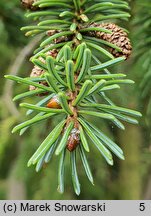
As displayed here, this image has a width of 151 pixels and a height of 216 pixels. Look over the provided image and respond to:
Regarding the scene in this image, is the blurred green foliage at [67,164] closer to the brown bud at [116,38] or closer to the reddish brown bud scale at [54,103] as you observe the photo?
the brown bud at [116,38]

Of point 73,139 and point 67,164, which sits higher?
point 73,139

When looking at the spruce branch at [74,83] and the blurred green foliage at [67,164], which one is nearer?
the spruce branch at [74,83]

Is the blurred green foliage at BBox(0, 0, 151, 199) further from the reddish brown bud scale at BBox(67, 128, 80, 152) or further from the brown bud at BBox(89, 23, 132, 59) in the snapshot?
the reddish brown bud scale at BBox(67, 128, 80, 152)

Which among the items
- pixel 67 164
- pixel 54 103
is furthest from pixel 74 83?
pixel 67 164

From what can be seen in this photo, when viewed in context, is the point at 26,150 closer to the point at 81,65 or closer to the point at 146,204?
the point at 146,204

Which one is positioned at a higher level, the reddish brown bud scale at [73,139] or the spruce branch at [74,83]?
the spruce branch at [74,83]

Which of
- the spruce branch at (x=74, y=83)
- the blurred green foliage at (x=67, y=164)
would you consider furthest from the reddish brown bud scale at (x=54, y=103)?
the blurred green foliage at (x=67, y=164)

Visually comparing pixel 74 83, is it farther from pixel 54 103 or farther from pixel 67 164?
pixel 67 164

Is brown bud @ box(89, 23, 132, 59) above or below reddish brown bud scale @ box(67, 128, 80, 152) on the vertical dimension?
above

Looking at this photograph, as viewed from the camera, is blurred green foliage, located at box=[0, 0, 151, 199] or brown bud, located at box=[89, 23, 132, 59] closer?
brown bud, located at box=[89, 23, 132, 59]

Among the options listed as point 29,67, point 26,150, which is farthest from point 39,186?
point 29,67

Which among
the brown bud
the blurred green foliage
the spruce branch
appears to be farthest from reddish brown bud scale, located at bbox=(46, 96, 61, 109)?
the blurred green foliage

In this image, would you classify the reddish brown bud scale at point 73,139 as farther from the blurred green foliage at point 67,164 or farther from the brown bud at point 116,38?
the blurred green foliage at point 67,164
